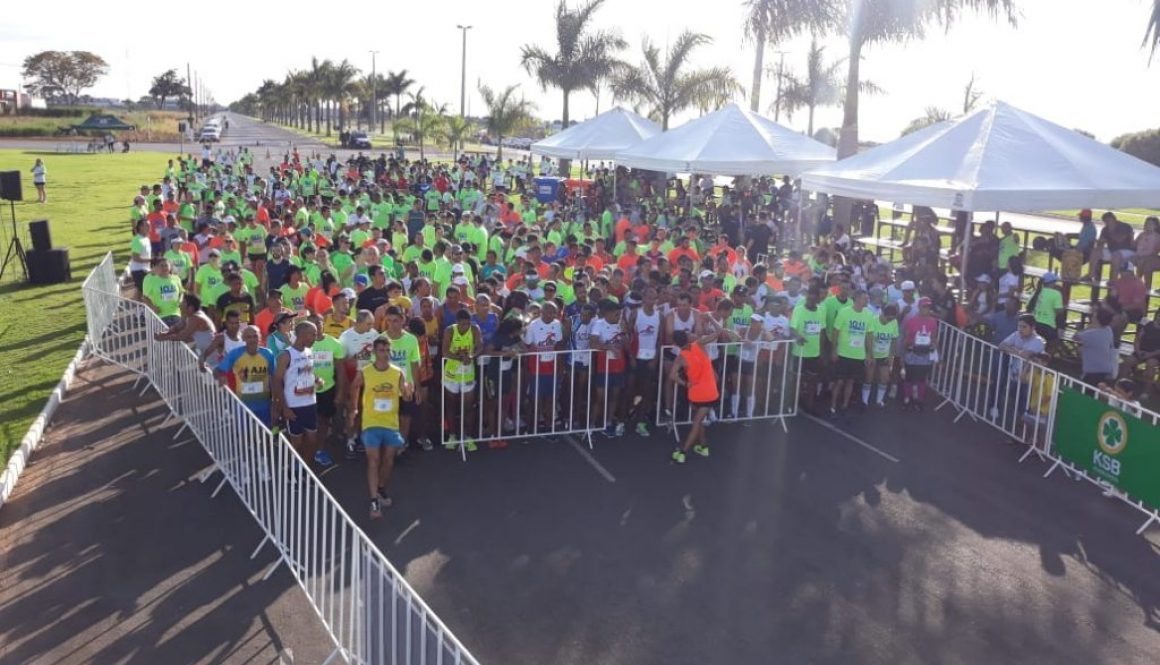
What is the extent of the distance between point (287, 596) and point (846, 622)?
165 inches

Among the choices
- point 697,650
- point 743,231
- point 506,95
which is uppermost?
point 506,95

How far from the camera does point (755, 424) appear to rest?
1097cm

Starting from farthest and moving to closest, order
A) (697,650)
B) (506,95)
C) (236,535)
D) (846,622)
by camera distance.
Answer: (506,95), (236,535), (846,622), (697,650)

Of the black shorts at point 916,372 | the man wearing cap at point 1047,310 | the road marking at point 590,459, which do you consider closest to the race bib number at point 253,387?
the road marking at point 590,459

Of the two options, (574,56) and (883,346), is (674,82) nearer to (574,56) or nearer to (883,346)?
(574,56)

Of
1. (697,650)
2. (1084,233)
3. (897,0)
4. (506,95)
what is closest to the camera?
(697,650)

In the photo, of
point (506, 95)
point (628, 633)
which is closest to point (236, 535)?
point (628, 633)

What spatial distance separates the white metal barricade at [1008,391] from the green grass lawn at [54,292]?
10.9 m

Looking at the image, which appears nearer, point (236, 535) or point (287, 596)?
point (287, 596)

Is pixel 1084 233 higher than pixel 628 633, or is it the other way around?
pixel 1084 233

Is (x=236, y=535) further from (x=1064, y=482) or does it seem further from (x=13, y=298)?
(x=13, y=298)

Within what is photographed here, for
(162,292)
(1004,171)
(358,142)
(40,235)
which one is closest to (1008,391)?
(1004,171)

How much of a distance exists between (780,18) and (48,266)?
1800cm

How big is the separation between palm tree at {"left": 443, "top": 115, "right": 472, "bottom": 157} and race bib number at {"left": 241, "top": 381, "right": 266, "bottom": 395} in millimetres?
39379
